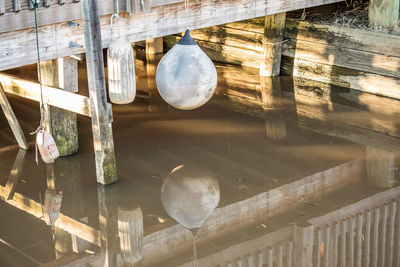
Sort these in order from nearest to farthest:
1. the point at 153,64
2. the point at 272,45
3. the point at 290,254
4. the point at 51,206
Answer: the point at 290,254 → the point at 51,206 → the point at 272,45 → the point at 153,64

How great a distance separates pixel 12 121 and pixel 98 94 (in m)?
1.34

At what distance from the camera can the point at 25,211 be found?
5.64 metres

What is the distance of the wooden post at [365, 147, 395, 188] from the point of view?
614 cm

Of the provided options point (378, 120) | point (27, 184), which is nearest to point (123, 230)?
point (27, 184)

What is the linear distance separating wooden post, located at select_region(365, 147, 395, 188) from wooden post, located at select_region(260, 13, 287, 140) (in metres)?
1.46

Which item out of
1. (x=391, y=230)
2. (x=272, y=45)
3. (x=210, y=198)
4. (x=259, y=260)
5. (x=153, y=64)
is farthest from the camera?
(x=153, y=64)

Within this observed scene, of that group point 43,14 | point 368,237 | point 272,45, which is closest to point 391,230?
point 368,237

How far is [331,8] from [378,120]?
2.36 meters

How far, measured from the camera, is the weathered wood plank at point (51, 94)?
5758 mm

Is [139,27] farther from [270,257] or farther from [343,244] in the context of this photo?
[343,244]

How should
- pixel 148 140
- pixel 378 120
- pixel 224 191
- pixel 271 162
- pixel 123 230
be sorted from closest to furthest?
pixel 123 230, pixel 224 191, pixel 271 162, pixel 148 140, pixel 378 120

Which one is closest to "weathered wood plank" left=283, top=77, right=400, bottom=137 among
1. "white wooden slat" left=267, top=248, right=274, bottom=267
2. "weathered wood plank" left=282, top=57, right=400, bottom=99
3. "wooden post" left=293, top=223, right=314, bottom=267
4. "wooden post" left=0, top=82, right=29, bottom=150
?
"weathered wood plank" left=282, top=57, right=400, bottom=99

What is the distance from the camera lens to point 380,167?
253 inches

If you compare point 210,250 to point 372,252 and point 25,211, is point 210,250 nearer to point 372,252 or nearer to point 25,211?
point 372,252
